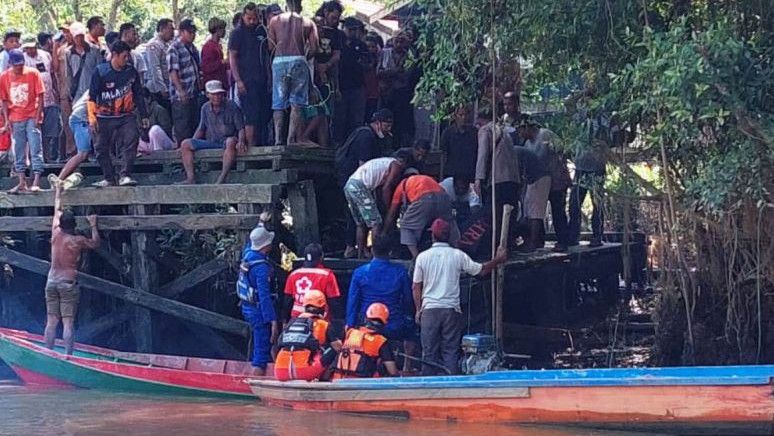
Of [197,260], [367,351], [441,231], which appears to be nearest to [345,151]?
[441,231]

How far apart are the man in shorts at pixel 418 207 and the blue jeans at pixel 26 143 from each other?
4.37 metres

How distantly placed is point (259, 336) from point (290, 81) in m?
2.73

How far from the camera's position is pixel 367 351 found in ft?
33.5

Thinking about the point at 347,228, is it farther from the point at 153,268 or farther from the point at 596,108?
the point at 596,108

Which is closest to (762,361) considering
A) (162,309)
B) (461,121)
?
(461,121)

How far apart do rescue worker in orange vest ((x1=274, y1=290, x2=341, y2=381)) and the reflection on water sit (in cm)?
37

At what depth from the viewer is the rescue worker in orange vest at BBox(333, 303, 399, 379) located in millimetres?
10141

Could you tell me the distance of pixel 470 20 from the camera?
410 inches

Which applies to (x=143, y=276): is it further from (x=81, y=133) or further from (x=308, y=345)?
(x=308, y=345)

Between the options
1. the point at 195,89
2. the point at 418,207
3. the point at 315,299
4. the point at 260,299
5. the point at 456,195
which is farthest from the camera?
the point at 195,89

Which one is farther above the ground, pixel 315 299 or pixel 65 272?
pixel 65 272

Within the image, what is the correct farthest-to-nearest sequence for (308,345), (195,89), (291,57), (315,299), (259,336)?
(195,89)
(291,57)
(259,336)
(315,299)
(308,345)

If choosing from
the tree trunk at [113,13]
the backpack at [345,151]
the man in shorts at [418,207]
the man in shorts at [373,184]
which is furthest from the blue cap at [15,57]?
the tree trunk at [113,13]

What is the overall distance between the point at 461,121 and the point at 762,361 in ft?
12.8
